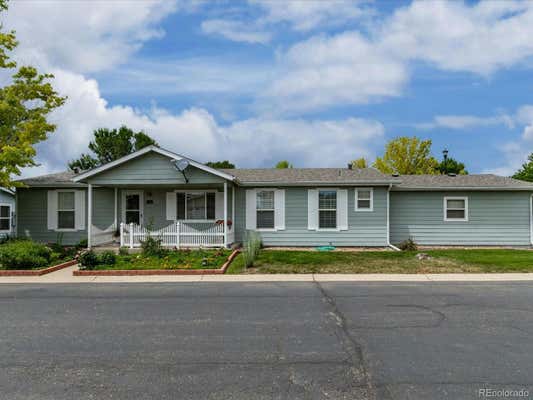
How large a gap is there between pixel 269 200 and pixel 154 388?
1382cm

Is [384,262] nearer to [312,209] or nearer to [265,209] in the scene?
[312,209]

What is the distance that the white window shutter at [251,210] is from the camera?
17594mm

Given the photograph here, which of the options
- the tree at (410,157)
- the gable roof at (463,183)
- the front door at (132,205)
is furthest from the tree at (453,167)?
the front door at (132,205)

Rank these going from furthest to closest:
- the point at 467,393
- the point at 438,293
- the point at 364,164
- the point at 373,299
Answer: the point at 364,164 → the point at 438,293 → the point at 373,299 → the point at 467,393

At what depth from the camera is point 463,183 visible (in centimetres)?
1811

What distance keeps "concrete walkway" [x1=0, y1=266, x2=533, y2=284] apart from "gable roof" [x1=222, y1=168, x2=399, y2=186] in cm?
652

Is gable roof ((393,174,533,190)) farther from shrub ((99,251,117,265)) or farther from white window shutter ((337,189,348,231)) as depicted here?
shrub ((99,251,117,265))

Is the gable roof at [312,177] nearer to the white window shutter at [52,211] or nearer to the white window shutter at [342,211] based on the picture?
the white window shutter at [342,211]

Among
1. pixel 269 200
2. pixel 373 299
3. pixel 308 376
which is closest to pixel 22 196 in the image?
pixel 269 200

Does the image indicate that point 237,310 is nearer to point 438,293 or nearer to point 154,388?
point 154,388

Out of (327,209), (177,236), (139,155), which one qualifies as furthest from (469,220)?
(139,155)

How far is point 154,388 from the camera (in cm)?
408

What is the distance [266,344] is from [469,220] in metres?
15.5

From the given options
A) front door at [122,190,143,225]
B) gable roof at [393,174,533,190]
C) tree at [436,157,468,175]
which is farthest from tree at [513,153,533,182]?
front door at [122,190,143,225]
